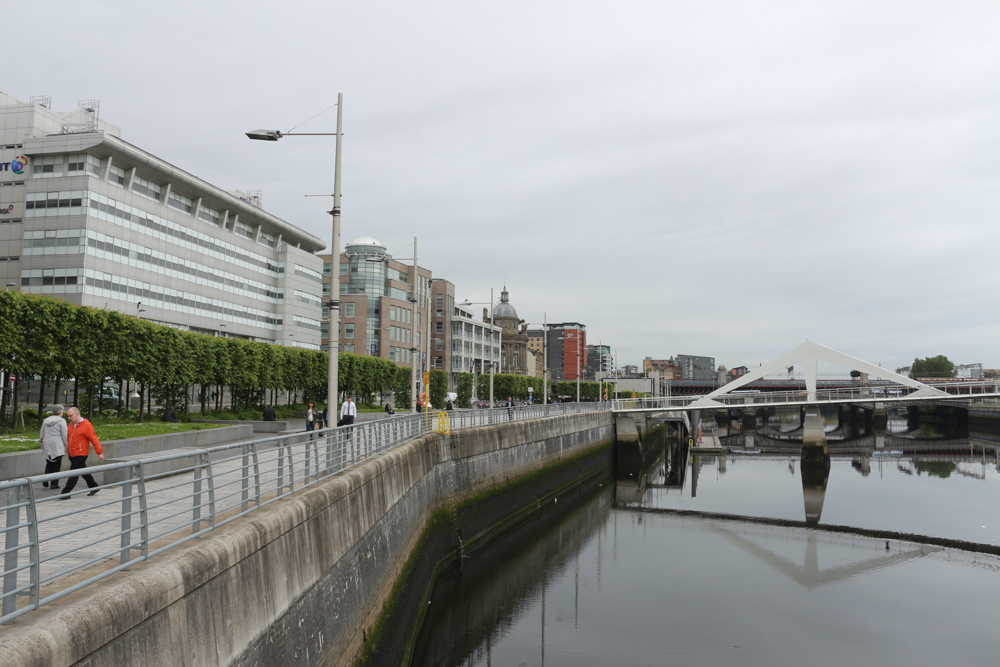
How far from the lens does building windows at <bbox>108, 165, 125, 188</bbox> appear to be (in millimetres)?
63938

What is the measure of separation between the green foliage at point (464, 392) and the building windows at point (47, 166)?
1965 inches

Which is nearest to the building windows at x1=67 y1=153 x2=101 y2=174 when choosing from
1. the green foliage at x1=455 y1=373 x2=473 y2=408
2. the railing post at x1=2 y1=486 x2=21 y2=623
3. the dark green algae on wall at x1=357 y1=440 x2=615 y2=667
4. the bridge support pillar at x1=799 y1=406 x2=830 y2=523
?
the green foliage at x1=455 y1=373 x2=473 y2=408

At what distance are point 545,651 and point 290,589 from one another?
9518mm

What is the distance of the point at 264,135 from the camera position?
17.6 metres

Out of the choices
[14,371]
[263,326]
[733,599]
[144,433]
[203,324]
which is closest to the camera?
[733,599]

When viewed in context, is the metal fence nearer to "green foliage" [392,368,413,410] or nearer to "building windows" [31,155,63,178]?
"green foliage" [392,368,413,410]

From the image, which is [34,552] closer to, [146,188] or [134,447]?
[134,447]

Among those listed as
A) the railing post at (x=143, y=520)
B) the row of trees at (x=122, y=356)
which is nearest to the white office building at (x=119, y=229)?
the row of trees at (x=122, y=356)

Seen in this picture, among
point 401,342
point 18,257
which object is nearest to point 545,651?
point 18,257

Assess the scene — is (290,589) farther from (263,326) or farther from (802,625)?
(263,326)

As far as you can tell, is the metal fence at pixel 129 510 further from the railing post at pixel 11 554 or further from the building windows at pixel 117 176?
the building windows at pixel 117 176

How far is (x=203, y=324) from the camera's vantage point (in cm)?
7456

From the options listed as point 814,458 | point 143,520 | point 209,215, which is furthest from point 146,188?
point 143,520

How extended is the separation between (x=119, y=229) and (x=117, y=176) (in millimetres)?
5524
